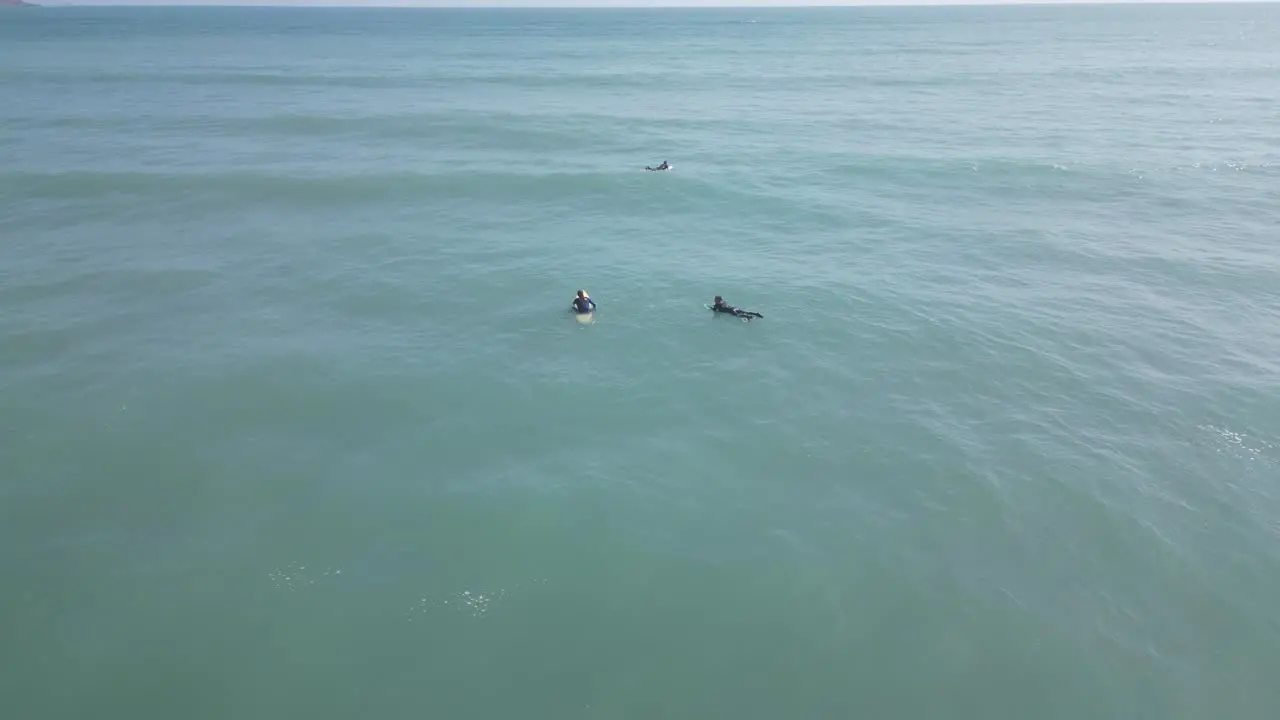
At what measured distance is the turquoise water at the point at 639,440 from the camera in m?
19.8

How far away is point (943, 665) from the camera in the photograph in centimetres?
1980

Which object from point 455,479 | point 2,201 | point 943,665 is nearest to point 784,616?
point 943,665

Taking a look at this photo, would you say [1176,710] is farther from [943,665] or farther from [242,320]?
[242,320]

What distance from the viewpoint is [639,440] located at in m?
28.9

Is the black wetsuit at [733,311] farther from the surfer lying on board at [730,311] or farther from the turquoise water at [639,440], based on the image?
the turquoise water at [639,440]

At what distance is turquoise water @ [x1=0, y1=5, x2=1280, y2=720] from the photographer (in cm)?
1984

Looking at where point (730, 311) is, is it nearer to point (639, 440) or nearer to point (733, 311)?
point (733, 311)

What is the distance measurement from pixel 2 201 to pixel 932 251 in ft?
211

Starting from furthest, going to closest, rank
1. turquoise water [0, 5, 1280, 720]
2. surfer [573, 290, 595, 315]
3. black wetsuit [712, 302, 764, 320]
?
surfer [573, 290, 595, 315], black wetsuit [712, 302, 764, 320], turquoise water [0, 5, 1280, 720]

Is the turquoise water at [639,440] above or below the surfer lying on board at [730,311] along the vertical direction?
below

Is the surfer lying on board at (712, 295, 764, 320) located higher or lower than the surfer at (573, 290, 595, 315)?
higher

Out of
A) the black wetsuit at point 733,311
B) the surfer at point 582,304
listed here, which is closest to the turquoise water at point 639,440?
the black wetsuit at point 733,311

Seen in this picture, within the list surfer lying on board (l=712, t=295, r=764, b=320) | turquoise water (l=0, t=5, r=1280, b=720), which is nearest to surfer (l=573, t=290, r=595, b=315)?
turquoise water (l=0, t=5, r=1280, b=720)

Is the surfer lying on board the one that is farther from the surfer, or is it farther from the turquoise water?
the surfer
